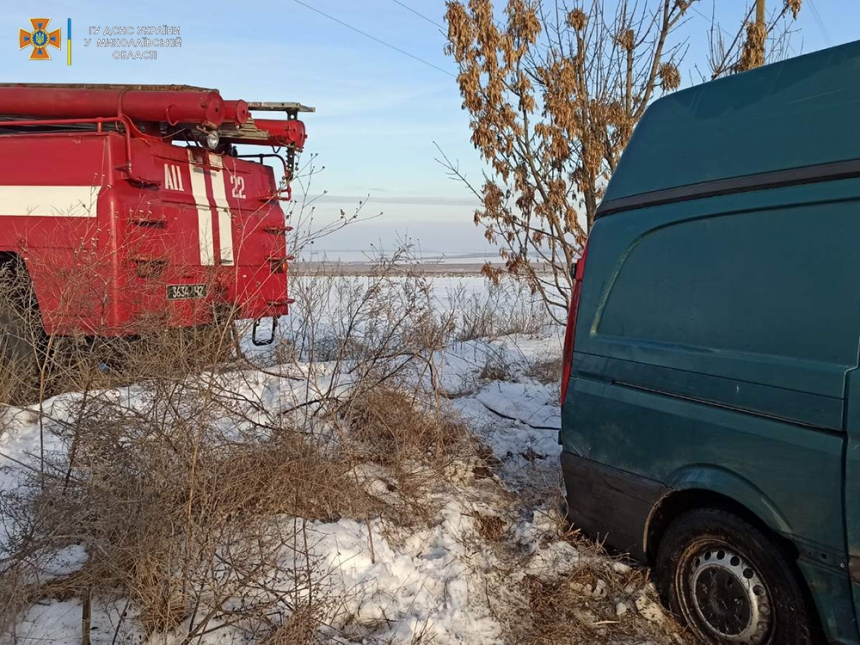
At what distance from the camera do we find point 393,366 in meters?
5.17

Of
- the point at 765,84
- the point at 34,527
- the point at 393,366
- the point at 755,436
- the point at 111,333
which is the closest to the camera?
the point at 755,436

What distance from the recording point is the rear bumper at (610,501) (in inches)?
133

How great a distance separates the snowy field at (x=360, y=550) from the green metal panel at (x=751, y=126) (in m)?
1.93

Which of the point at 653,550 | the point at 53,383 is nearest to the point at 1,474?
the point at 53,383

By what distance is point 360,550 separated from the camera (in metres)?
3.79

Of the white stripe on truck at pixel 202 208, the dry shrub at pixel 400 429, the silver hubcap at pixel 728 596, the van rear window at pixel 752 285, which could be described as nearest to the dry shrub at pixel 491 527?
the dry shrub at pixel 400 429

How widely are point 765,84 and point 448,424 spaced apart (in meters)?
3.18

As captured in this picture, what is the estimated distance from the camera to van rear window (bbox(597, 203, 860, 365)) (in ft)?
8.46

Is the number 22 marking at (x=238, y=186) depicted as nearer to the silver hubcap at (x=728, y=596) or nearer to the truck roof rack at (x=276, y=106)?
the truck roof rack at (x=276, y=106)

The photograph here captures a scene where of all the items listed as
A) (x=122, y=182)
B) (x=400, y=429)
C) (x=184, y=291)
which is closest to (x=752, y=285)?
(x=400, y=429)

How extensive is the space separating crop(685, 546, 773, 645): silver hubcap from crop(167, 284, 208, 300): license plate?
3473mm

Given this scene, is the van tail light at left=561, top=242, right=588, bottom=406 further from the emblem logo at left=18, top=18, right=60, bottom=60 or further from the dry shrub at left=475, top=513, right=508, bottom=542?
the emblem logo at left=18, top=18, right=60, bottom=60

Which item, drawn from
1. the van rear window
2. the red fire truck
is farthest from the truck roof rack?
the van rear window

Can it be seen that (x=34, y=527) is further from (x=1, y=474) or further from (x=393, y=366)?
(x=393, y=366)
